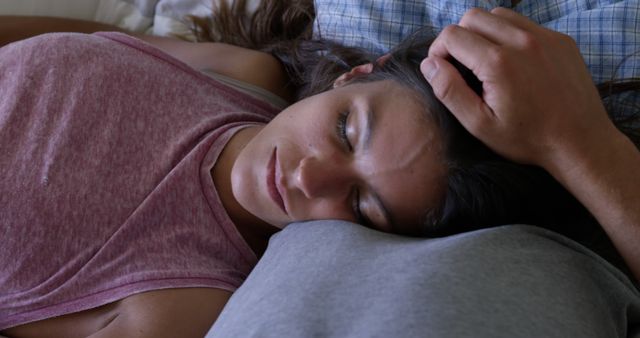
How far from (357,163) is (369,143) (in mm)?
32

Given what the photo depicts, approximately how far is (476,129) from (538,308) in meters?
0.25

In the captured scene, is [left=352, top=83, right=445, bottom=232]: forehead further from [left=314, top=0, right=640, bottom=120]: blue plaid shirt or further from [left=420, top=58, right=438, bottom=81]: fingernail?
[left=314, top=0, right=640, bottom=120]: blue plaid shirt

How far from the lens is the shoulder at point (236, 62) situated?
4.32 ft

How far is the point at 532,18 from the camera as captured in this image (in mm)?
1204

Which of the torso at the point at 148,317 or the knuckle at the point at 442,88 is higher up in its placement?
the knuckle at the point at 442,88

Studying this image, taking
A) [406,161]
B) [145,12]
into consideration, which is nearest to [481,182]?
[406,161]

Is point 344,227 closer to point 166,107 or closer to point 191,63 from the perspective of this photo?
point 166,107

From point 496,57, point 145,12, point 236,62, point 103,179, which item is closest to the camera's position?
point 496,57

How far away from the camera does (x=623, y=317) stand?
75 centimetres

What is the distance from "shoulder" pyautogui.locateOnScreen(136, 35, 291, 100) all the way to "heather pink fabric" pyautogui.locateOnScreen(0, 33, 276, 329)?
153mm

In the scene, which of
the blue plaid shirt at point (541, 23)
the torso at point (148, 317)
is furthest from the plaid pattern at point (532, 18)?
the torso at point (148, 317)

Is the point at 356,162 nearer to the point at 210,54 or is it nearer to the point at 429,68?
the point at 429,68

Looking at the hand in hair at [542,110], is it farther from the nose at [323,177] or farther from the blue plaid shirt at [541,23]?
the blue plaid shirt at [541,23]

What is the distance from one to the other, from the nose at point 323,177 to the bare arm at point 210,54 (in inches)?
19.0
